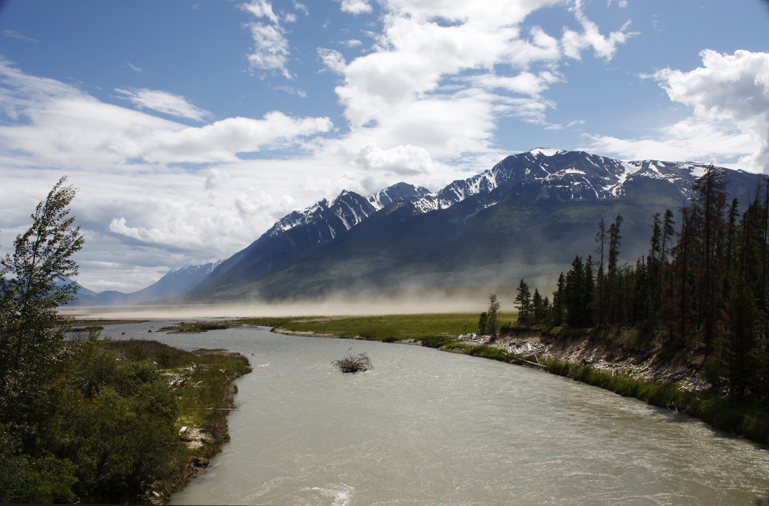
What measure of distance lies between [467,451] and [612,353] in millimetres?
33220

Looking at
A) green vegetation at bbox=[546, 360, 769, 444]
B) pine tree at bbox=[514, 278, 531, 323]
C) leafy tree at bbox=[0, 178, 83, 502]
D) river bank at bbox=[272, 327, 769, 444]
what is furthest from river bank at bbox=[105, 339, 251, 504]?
pine tree at bbox=[514, 278, 531, 323]

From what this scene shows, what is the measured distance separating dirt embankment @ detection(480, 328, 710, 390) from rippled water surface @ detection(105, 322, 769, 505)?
497cm

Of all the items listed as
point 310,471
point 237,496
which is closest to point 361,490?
point 310,471

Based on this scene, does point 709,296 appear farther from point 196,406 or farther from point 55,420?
point 55,420

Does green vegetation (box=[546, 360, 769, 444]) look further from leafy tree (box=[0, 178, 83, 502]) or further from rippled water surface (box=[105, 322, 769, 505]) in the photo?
leafy tree (box=[0, 178, 83, 502])

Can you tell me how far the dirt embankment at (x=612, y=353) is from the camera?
37.7m

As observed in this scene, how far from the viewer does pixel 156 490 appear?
1742 centimetres

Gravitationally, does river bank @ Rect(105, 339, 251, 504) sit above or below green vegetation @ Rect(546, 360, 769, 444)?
below

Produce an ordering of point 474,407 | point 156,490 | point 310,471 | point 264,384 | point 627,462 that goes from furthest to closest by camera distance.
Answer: point 264,384, point 474,407, point 627,462, point 310,471, point 156,490

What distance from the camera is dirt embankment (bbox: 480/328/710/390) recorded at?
124 feet

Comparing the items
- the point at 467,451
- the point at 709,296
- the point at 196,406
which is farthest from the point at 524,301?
the point at 196,406

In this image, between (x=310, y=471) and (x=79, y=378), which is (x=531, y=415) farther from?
(x=79, y=378)

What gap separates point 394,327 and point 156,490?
90.4 meters

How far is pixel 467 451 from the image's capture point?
77.9 ft
